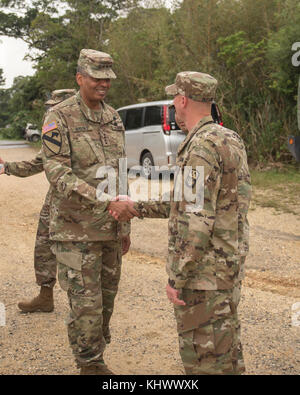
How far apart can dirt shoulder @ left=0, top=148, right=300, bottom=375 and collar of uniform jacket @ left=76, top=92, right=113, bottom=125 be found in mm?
1638

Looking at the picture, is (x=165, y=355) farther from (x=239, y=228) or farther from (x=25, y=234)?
(x=25, y=234)

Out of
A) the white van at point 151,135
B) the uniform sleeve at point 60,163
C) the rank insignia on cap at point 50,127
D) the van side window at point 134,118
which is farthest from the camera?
the van side window at point 134,118

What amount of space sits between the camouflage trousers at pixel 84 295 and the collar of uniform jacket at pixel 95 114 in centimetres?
79

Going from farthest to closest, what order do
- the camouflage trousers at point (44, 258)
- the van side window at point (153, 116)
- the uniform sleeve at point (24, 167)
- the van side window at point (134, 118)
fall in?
the van side window at point (134, 118) → the van side window at point (153, 116) → the camouflage trousers at point (44, 258) → the uniform sleeve at point (24, 167)

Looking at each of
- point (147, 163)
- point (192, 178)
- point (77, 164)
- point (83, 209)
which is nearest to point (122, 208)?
point (83, 209)

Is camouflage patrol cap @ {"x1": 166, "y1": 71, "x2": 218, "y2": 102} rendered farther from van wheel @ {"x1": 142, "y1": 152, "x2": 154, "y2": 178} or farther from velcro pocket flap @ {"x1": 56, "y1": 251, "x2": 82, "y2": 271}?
van wheel @ {"x1": 142, "y1": 152, "x2": 154, "y2": 178}

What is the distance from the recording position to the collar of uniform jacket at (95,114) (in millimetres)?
3318

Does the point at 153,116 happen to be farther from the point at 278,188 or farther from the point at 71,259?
the point at 71,259

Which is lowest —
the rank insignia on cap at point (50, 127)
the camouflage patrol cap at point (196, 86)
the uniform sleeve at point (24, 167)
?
the uniform sleeve at point (24, 167)

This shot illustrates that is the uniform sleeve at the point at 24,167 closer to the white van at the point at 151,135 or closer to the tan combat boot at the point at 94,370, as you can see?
the tan combat boot at the point at 94,370

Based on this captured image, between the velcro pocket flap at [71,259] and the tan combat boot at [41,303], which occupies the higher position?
the velcro pocket flap at [71,259]

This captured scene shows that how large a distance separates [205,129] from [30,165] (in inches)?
75.0

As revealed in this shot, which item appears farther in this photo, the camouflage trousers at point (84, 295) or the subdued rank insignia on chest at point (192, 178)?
the camouflage trousers at point (84, 295)

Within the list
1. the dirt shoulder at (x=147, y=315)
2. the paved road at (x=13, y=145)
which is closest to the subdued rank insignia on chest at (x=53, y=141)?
the dirt shoulder at (x=147, y=315)
